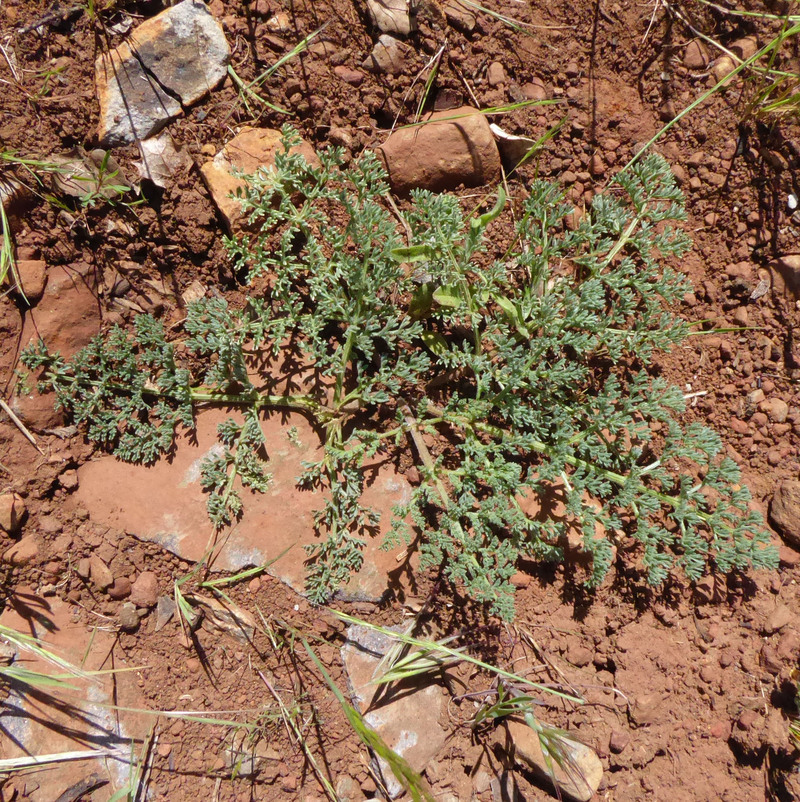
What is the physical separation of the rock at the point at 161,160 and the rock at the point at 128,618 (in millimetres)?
2493

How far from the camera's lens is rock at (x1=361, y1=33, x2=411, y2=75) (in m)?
3.85

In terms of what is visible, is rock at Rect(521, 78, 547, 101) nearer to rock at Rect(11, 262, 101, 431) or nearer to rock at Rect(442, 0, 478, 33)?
rock at Rect(442, 0, 478, 33)

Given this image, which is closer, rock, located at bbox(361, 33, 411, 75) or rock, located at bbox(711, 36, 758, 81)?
rock, located at bbox(361, 33, 411, 75)

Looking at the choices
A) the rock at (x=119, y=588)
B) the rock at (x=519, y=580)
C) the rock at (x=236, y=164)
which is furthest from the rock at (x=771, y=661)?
the rock at (x=236, y=164)

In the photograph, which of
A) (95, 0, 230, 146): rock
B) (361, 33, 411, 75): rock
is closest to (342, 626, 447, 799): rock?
(95, 0, 230, 146): rock

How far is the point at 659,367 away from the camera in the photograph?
4090 millimetres

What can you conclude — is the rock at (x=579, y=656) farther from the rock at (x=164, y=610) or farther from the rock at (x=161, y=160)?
the rock at (x=161, y=160)

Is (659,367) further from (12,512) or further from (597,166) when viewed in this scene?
(12,512)

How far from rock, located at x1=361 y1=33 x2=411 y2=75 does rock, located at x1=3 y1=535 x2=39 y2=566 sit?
3.48 metres

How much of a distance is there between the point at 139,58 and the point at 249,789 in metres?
4.27

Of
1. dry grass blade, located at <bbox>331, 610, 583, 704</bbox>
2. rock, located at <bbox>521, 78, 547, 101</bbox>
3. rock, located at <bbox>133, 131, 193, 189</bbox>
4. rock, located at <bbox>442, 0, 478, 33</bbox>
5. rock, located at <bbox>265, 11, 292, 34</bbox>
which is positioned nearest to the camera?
dry grass blade, located at <bbox>331, 610, 583, 704</bbox>

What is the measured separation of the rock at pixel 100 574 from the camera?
11.6 feet

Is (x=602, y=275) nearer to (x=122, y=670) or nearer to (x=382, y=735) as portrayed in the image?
(x=382, y=735)

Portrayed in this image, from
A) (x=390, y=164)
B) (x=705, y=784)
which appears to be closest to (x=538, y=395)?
(x=390, y=164)
